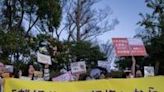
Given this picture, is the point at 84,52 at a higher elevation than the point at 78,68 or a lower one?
higher

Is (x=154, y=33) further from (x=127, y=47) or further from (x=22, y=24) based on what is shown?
(x=127, y=47)

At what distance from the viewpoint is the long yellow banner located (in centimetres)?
898

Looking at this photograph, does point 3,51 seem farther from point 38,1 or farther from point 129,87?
point 129,87

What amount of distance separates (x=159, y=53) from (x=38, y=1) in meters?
9.64

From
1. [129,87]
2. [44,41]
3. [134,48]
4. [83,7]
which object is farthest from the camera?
[83,7]

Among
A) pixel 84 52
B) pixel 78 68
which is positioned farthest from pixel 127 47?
pixel 84 52

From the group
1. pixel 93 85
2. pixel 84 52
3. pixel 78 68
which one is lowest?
pixel 93 85

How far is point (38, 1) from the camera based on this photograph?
4066 cm

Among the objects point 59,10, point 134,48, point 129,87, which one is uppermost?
point 59,10

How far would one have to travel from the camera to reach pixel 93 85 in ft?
31.2

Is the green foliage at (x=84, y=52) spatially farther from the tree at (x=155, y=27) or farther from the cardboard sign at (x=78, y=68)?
the cardboard sign at (x=78, y=68)

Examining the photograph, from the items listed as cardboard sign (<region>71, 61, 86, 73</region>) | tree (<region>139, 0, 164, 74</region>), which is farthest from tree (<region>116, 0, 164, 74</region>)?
cardboard sign (<region>71, 61, 86, 73</region>)

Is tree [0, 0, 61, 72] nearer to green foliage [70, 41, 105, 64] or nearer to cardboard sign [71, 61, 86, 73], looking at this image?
green foliage [70, 41, 105, 64]

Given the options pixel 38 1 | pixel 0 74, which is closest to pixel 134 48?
pixel 0 74
